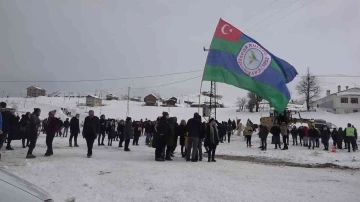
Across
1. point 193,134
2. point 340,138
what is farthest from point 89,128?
point 340,138

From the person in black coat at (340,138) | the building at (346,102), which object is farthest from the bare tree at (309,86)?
the person in black coat at (340,138)

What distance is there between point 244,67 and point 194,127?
16.4 feet

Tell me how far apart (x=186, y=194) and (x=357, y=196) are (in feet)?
12.7

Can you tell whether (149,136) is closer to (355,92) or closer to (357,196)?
(357,196)

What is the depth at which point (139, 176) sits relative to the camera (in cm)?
791

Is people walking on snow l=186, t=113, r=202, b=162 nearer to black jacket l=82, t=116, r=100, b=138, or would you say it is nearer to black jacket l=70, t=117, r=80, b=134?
black jacket l=82, t=116, r=100, b=138

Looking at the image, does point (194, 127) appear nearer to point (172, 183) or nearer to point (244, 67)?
point (172, 183)

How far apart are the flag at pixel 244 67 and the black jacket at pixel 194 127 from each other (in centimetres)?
350

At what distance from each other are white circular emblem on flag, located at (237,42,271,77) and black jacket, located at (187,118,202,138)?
4.77m

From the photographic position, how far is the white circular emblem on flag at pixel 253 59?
15.2 metres

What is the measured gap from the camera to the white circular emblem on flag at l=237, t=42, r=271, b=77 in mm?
15234

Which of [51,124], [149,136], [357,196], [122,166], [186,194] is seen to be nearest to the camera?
→ [186,194]

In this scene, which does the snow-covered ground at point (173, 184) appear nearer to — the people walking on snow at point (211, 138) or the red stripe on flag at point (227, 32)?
the people walking on snow at point (211, 138)

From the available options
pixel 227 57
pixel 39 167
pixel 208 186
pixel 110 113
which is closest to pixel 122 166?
pixel 39 167
